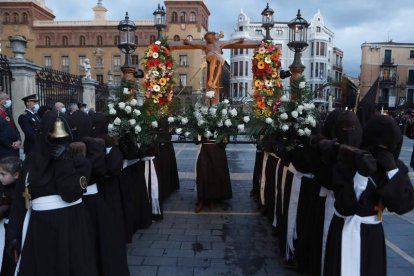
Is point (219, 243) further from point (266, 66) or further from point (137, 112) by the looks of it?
point (266, 66)

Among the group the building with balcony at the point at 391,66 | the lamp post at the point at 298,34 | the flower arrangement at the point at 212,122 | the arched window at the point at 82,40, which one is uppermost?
the arched window at the point at 82,40

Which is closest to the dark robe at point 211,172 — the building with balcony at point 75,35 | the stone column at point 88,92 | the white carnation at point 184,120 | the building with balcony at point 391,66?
the white carnation at point 184,120

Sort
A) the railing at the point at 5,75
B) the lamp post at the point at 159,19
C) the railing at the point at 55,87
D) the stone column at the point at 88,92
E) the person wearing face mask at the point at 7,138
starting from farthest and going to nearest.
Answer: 1. the stone column at the point at 88,92
2. the railing at the point at 55,87
3. the railing at the point at 5,75
4. the lamp post at the point at 159,19
5. the person wearing face mask at the point at 7,138

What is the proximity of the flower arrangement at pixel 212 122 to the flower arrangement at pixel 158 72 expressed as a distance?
1365 millimetres

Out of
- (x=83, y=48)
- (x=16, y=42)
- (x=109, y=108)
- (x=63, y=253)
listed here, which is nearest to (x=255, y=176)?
(x=109, y=108)

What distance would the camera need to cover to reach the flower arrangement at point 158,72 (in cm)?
755

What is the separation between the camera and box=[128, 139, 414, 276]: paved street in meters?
4.40

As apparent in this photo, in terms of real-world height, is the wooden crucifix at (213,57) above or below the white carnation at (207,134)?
above

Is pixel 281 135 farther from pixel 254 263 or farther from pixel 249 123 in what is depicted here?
pixel 254 263

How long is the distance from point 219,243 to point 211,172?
1.67 meters

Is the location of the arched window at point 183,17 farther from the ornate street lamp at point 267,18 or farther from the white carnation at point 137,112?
the white carnation at point 137,112

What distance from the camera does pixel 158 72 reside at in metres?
7.69

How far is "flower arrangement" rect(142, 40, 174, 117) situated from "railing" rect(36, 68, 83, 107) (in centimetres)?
640

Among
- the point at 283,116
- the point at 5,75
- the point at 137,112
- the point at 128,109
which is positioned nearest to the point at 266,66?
the point at 283,116
